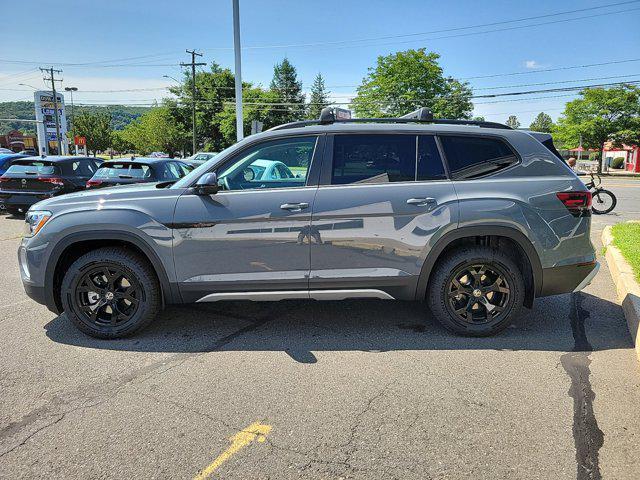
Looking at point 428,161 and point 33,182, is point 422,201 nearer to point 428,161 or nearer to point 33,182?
point 428,161

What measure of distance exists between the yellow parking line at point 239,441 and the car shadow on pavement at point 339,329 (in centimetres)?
97

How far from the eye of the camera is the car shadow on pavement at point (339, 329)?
12.9 feet

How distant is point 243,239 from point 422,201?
1.57 meters

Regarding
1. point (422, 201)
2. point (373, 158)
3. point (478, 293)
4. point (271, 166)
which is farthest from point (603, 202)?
point (271, 166)

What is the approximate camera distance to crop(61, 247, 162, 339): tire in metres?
3.96

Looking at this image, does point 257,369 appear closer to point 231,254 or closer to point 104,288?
point 231,254

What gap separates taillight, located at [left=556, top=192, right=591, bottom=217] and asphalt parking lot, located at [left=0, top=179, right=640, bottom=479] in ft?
3.79

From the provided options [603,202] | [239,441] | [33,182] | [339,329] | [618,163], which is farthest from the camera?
[618,163]

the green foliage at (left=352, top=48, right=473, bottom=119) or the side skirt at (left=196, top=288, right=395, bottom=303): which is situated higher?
the green foliage at (left=352, top=48, right=473, bottom=119)

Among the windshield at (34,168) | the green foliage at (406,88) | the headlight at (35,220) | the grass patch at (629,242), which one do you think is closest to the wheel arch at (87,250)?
the headlight at (35,220)

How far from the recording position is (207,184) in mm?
3781

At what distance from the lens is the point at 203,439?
263 cm

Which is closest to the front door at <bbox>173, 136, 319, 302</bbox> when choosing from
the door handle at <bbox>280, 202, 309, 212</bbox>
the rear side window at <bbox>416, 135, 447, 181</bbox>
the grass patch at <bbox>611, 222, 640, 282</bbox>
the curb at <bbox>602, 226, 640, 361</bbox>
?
the door handle at <bbox>280, 202, 309, 212</bbox>

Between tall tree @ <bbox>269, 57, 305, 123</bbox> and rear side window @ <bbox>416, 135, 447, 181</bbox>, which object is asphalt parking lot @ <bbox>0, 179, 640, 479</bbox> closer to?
rear side window @ <bbox>416, 135, 447, 181</bbox>
